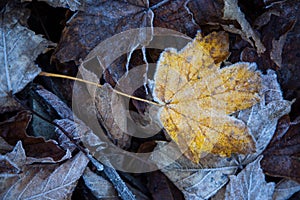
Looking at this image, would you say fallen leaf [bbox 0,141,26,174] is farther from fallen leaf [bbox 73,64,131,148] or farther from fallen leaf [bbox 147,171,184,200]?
fallen leaf [bbox 147,171,184,200]

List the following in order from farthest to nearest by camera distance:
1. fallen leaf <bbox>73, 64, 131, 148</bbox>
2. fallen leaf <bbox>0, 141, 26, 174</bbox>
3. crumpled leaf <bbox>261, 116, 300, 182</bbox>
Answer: crumpled leaf <bbox>261, 116, 300, 182</bbox> < fallen leaf <bbox>73, 64, 131, 148</bbox> < fallen leaf <bbox>0, 141, 26, 174</bbox>

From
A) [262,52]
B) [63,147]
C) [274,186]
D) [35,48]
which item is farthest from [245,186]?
[35,48]

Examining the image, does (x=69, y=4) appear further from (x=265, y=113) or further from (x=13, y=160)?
(x=265, y=113)

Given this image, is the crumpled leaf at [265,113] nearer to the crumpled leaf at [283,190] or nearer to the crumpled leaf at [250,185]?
the crumpled leaf at [250,185]

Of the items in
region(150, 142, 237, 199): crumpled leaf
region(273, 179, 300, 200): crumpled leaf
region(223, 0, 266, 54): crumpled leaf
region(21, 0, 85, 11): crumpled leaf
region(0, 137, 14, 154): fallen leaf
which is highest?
region(21, 0, 85, 11): crumpled leaf

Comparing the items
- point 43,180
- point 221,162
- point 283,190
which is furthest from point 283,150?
point 43,180

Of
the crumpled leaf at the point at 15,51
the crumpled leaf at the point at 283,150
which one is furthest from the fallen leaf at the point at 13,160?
the crumpled leaf at the point at 283,150

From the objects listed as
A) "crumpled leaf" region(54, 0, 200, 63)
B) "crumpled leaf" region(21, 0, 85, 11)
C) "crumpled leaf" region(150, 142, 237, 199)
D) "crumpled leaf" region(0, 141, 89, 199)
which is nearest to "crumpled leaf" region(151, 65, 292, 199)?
"crumpled leaf" region(150, 142, 237, 199)
